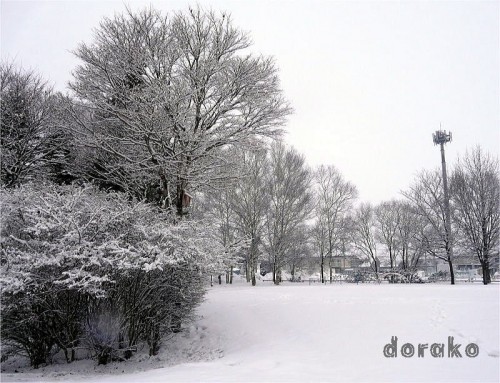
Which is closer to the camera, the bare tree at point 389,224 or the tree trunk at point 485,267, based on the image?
the tree trunk at point 485,267

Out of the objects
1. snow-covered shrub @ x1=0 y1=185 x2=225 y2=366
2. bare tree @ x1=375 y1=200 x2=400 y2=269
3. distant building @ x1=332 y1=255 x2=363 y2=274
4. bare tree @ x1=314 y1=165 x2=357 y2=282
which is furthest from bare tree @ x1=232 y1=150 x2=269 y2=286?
distant building @ x1=332 y1=255 x2=363 y2=274

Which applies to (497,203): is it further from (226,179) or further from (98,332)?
(98,332)

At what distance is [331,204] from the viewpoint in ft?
125

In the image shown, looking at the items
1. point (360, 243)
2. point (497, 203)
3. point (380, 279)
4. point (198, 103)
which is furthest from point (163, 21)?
point (360, 243)

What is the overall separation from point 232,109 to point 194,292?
20.5ft

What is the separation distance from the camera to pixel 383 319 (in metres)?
8.53

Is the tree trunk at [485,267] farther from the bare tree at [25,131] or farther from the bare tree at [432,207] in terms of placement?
the bare tree at [25,131]

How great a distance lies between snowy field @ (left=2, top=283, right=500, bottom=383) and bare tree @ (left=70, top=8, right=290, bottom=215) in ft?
14.7

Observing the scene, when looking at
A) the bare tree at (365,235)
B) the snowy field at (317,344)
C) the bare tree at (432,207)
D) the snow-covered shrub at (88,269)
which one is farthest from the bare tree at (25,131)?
the bare tree at (365,235)

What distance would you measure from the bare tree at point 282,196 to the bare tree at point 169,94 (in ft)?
55.1

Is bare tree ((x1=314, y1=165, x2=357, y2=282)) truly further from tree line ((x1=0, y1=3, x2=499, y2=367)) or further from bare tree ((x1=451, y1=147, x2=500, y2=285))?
tree line ((x1=0, y1=3, x2=499, y2=367))

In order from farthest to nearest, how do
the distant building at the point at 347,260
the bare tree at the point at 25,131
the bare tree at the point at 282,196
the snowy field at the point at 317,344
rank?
the distant building at the point at 347,260, the bare tree at the point at 282,196, the bare tree at the point at 25,131, the snowy field at the point at 317,344

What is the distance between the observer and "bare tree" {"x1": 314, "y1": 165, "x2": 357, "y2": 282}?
124ft

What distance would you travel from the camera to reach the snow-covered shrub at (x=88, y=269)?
7797 millimetres
